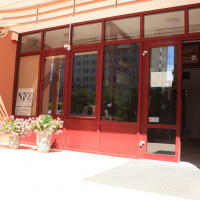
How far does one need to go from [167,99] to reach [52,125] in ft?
9.17

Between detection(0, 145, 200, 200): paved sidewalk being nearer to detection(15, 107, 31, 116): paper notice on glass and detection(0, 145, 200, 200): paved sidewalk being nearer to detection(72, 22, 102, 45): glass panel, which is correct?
detection(15, 107, 31, 116): paper notice on glass

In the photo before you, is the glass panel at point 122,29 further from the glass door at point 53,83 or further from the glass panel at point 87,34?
the glass door at point 53,83

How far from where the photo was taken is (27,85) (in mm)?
8133

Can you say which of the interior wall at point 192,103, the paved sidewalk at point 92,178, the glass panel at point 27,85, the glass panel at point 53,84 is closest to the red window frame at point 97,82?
the glass panel at point 53,84

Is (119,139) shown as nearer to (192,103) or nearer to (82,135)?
(82,135)

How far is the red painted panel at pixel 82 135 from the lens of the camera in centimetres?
661

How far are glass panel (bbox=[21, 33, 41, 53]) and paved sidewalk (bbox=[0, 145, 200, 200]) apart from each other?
139 inches

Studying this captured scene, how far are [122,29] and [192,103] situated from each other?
23.2 feet

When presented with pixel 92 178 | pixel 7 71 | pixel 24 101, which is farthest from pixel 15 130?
pixel 92 178

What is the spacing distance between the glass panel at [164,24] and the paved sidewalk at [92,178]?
2.94 m

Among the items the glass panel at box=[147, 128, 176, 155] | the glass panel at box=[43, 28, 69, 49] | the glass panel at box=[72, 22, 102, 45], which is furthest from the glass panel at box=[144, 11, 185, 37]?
the glass panel at box=[43, 28, 69, 49]

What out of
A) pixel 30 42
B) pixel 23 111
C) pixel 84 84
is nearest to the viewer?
pixel 84 84

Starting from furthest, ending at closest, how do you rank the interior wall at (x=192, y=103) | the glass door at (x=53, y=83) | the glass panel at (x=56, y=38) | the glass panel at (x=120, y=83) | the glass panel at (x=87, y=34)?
1. the interior wall at (x=192, y=103)
2. the glass panel at (x=56, y=38)
3. the glass door at (x=53, y=83)
4. the glass panel at (x=87, y=34)
5. the glass panel at (x=120, y=83)

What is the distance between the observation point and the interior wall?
11972 mm
